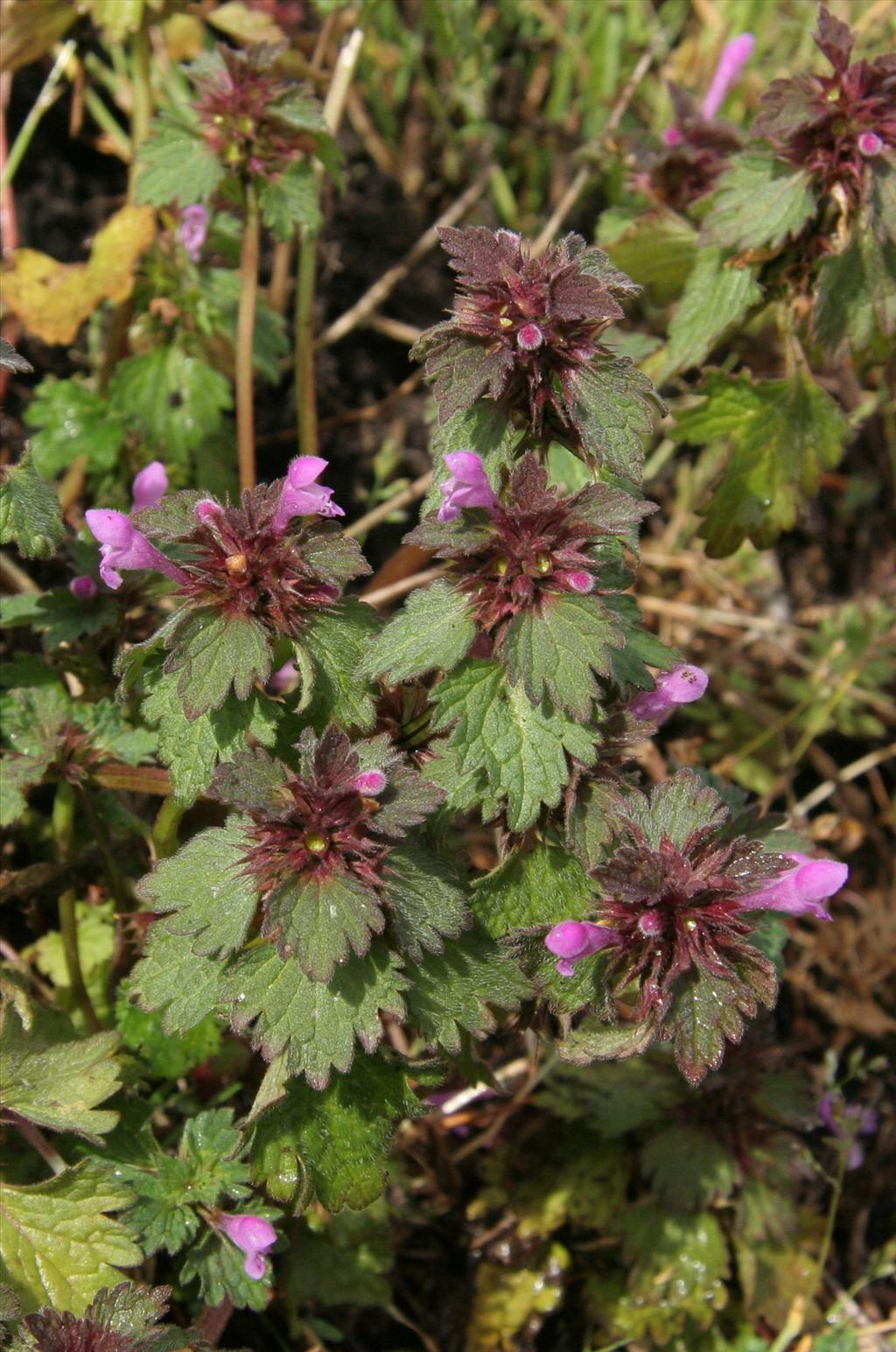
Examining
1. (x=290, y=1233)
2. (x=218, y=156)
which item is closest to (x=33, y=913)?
(x=290, y=1233)

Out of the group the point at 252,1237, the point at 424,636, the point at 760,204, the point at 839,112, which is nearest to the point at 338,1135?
the point at 252,1237

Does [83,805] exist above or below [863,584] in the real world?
above

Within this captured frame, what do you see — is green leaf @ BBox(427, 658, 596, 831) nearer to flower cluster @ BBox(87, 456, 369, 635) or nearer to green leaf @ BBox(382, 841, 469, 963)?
green leaf @ BBox(382, 841, 469, 963)

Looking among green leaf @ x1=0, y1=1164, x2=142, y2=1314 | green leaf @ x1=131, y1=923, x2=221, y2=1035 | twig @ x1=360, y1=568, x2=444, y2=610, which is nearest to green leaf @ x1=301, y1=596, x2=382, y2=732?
green leaf @ x1=131, y1=923, x2=221, y2=1035

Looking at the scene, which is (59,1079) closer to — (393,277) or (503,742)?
(503,742)

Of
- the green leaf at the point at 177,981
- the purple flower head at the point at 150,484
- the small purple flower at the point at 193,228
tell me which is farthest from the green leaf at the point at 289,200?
the green leaf at the point at 177,981

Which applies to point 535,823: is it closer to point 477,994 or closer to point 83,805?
point 477,994
